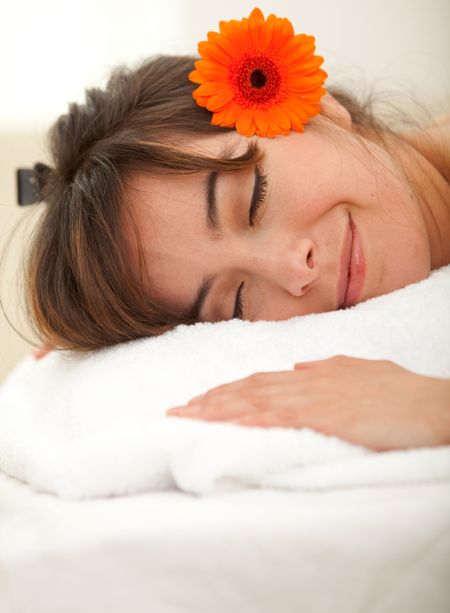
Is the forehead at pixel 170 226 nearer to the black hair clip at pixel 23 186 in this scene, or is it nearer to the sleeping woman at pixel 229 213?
the sleeping woman at pixel 229 213

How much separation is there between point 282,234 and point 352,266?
12 centimetres

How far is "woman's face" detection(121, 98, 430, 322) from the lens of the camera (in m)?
0.94

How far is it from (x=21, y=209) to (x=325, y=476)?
150cm

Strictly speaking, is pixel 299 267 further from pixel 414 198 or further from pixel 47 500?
pixel 47 500

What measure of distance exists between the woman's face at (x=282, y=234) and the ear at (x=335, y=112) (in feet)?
0.37

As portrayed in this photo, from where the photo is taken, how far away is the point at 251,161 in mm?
949

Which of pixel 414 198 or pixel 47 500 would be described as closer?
pixel 47 500

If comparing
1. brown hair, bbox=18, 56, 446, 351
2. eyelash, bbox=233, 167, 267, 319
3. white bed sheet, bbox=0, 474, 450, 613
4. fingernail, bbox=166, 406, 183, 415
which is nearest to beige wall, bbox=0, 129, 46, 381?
brown hair, bbox=18, 56, 446, 351

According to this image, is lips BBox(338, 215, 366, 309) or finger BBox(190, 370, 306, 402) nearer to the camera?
finger BBox(190, 370, 306, 402)

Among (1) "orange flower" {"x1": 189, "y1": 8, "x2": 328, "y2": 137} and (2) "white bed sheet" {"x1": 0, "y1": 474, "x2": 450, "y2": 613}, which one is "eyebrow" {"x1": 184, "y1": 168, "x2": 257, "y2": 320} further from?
(2) "white bed sheet" {"x1": 0, "y1": 474, "x2": 450, "y2": 613}

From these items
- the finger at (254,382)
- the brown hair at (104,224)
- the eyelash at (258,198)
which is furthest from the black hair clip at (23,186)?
the finger at (254,382)

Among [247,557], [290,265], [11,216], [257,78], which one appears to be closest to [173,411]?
[247,557]

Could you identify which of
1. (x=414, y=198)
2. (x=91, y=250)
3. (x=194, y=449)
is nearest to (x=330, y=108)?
(x=414, y=198)

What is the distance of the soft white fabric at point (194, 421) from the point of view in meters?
0.54
